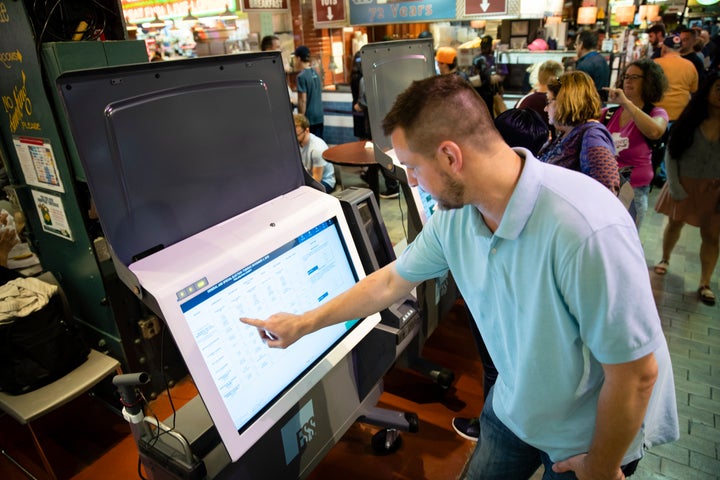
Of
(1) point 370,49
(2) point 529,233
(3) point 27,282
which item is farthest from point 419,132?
(3) point 27,282

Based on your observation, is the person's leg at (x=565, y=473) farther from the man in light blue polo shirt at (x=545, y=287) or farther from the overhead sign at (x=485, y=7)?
the overhead sign at (x=485, y=7)

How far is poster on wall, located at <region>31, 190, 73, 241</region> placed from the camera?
7.00ft

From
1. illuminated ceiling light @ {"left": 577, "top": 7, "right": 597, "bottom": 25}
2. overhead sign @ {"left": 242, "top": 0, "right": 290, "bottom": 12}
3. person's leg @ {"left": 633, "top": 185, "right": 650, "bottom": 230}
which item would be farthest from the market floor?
illuminated ceiling light @ {"left": 577, "top": 7, "right": 597, "bottom": 25}

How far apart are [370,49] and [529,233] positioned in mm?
1403

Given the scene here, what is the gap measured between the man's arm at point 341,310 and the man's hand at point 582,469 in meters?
0.58

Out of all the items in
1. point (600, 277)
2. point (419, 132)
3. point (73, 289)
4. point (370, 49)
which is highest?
point (370, 49)

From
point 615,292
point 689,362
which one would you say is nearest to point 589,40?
point 689,362

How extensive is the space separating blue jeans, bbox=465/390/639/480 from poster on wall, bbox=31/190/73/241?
1896mm

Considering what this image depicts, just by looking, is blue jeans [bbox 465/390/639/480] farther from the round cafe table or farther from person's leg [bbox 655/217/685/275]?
person's leg [bbox 655/217/685/275]

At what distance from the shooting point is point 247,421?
114 centimetres

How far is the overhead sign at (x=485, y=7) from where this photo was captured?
4.23 meters

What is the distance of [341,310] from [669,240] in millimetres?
3544

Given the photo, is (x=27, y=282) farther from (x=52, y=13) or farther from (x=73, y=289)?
(x=52, y=13)

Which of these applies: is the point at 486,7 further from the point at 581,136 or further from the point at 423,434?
the point at 423,434
